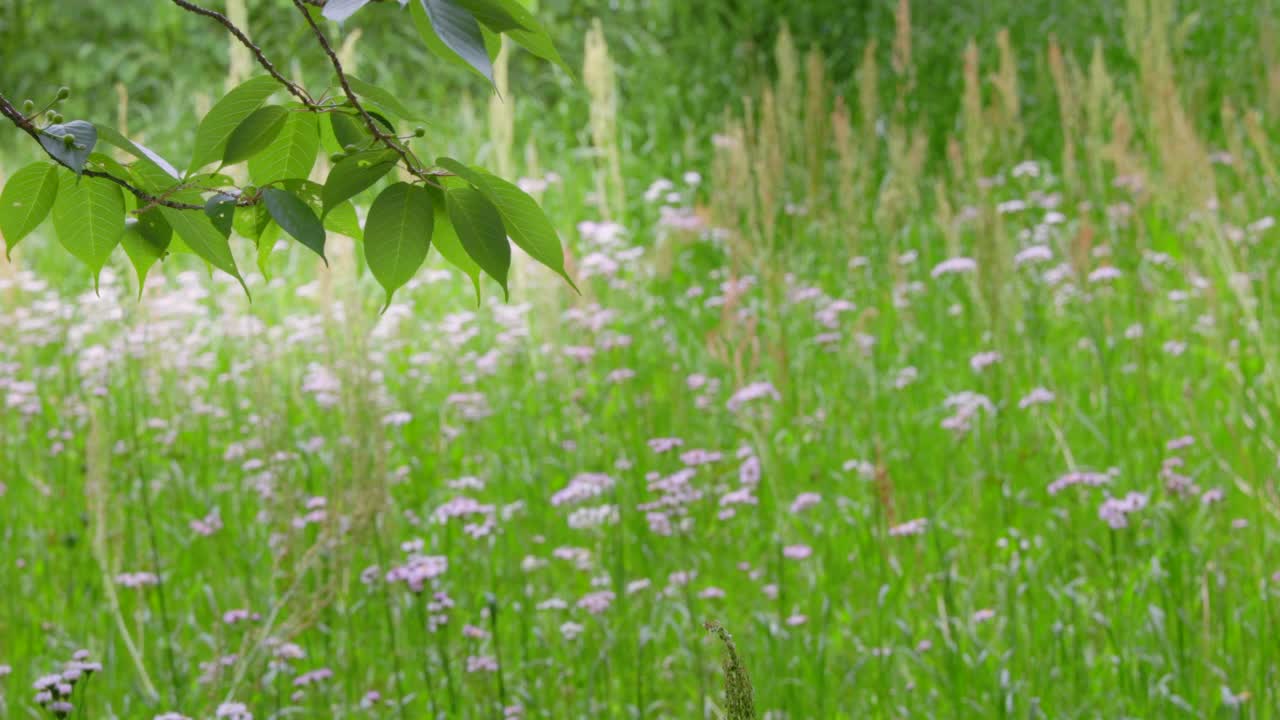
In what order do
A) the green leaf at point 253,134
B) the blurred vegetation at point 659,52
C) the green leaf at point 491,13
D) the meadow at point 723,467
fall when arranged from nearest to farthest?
the green leaf at point 491,13 < the green leaf at point 253,134 < the meadow at point 723,467 < the blurred vegetation at point 659,52

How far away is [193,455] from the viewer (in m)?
3.68

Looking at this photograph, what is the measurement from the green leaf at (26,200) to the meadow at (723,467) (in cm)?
73

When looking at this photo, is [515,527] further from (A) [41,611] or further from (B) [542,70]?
(B) [542,70]

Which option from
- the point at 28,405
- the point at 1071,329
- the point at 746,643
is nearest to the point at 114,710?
the point at 746,643

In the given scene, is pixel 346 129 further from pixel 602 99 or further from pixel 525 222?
pixel 602 99

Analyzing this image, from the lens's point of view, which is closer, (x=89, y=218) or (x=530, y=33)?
(x=530, y=33)

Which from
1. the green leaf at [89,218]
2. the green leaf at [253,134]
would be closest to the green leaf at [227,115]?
the green leaf at [253,134]

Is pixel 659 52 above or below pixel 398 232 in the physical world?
above

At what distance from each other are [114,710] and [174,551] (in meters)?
0.77

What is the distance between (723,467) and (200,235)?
217 cm

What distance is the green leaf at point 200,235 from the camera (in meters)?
1.16

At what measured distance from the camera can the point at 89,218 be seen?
44.7 inches

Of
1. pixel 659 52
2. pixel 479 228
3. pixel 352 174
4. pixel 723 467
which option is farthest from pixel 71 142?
pixel 659 52

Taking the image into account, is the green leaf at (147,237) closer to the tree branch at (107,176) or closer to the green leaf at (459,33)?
the tree branch at (107,176)
